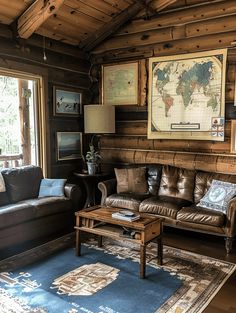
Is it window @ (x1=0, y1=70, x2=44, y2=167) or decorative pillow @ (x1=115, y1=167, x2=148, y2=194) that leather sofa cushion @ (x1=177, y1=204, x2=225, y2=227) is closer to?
decorative pillow @ (x1=115, y1=167, x2=148, y2=194)

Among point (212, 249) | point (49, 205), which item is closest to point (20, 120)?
point (49, 205)

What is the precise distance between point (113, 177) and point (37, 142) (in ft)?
4.48

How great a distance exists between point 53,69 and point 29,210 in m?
2.36

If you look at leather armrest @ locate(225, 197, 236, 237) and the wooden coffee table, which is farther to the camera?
leather armrest @ locate(225, 197, 236, 237)

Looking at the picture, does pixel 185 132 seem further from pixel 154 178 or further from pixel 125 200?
pixel 125 200

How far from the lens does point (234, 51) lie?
4.00 metres

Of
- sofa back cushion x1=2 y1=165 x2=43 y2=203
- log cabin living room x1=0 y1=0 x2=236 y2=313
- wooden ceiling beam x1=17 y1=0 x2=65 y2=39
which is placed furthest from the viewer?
sofa back cushion x1=2 y1=165 x2=43 y2=203

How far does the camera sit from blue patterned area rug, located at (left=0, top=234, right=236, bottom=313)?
236 centimetres

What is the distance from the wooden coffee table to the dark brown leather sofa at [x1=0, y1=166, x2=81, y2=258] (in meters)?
0.63

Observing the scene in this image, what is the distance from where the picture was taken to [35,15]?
380cm

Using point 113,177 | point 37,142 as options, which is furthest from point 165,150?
point 37,142

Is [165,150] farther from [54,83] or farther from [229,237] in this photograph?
[54,83]

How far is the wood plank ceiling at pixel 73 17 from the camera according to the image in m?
3.76

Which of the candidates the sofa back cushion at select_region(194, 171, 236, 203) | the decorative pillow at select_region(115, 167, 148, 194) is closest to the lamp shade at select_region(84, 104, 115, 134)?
the decorative pillow at select_region(115, 167, 148, 194)
